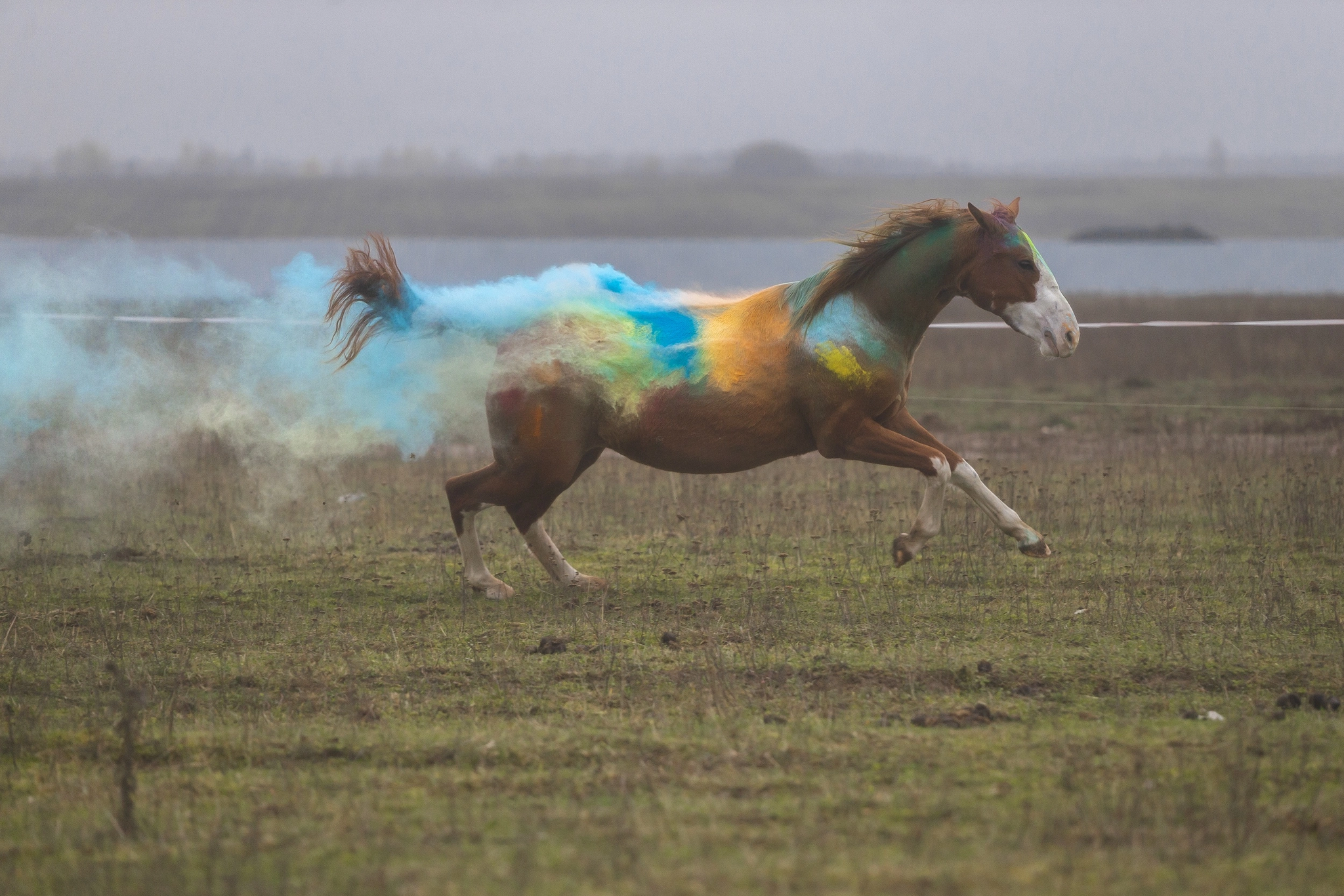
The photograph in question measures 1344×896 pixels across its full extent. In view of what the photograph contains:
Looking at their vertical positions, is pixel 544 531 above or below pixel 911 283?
below

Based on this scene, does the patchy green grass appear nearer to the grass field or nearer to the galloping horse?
the grass field

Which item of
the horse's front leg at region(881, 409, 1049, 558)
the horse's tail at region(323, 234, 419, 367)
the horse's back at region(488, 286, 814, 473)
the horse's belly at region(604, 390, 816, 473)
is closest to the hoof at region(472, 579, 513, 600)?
the horse's back at region(488, 286, 814, 473)

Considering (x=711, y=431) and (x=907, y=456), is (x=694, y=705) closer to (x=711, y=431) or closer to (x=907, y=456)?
(x=711, y=431)

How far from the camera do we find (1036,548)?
7.93 meters

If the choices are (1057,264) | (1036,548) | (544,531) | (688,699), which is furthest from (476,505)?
(1057,264)

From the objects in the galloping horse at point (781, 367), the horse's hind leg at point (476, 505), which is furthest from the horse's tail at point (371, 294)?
the horse's hind leg at point (476, 505)

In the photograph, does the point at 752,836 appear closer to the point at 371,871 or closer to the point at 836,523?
the point at 371,871

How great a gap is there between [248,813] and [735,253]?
9133 centimetres

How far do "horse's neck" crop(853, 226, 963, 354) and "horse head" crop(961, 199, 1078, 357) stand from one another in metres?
0.14

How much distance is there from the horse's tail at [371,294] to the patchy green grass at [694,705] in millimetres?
1691

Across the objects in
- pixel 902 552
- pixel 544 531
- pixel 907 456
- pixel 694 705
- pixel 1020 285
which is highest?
pixel 1020 285

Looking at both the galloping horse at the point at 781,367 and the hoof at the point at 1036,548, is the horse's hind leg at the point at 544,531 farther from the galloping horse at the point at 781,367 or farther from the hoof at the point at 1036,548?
the hoof at the point at 1036,548

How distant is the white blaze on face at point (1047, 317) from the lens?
789cm

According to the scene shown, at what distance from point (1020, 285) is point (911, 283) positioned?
2.03 feet
